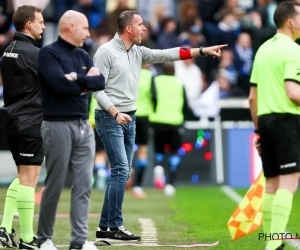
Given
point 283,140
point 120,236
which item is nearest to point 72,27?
point 283,140

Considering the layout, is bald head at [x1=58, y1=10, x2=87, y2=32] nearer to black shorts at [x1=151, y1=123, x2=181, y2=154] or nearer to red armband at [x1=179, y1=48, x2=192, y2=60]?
red armband at [x1=179, y1=48, x2=192, y2=60]

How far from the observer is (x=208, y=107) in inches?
797

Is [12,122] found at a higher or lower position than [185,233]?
higher

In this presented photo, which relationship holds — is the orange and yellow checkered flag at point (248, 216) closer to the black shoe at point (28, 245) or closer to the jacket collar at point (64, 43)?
the black shoe at point (28, 245)

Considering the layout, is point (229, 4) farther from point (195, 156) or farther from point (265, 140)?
point (265, 140)

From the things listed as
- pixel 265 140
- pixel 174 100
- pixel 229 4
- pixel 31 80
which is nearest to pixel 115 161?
pixel 31 80

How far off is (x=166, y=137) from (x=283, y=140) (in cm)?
1100

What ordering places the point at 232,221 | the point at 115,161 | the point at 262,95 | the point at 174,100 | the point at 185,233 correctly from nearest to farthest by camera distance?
the point at 262,95, the point at 232,221, the point at 115,161, the point at 185,233, the point at 174,100

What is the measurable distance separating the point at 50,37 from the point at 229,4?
4186 mm

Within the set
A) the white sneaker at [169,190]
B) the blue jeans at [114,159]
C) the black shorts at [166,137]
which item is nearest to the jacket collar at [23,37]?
the blue jeans at [114,159]

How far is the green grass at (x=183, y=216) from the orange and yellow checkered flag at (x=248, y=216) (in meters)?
0.24

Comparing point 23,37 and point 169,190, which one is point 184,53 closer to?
point 23,37

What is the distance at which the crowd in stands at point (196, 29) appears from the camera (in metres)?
20.9

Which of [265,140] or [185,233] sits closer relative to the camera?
[265,140]
